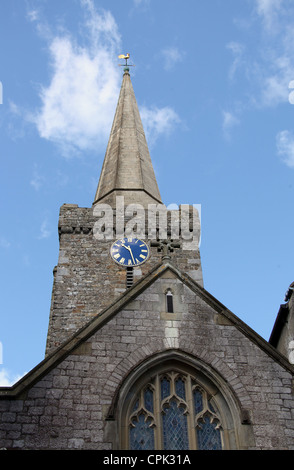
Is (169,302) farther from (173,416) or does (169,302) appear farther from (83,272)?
(83,272)

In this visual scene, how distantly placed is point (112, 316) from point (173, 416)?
71.0 inches

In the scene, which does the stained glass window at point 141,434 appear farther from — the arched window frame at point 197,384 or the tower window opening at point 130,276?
the tower window opening at point 130,276

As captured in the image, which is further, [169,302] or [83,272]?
[83,272]

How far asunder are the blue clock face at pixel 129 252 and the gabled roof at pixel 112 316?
35.6 ft

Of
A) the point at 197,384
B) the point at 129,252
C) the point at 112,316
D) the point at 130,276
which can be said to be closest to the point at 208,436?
the point at 197,384

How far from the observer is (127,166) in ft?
90.2

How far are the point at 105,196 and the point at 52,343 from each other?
8.47 m

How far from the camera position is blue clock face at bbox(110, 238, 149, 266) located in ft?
71.2

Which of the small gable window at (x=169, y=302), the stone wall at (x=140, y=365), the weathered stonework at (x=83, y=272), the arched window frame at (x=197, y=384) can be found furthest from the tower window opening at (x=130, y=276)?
the arched window frame at (x=197, y=384)

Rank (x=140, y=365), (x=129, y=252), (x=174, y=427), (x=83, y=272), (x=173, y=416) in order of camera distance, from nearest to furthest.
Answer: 1. (x=174, y=427)
2. (x=173, y=416)
3. (x=140, y=365)
4. (x=83, y=272)
5. (x=129, y=252)

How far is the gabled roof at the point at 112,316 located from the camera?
9083mm

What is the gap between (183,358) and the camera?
9.72 metres

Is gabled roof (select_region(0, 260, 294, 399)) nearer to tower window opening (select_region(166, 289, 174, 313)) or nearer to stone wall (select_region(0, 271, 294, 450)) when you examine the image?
stone wall (select_region(0, 271, 294, 450))
